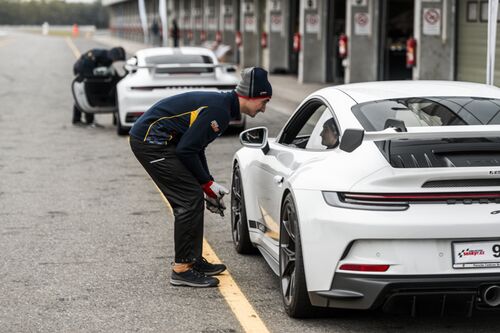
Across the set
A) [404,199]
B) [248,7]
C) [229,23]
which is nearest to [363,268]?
[404,199]

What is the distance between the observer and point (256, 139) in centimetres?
687

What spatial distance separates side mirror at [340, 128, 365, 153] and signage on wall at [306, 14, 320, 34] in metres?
24.3

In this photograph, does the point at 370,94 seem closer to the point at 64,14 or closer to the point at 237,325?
the point at 237,325

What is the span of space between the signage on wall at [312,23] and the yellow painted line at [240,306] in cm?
2263

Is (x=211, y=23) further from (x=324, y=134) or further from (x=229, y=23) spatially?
(x=324, y=134)

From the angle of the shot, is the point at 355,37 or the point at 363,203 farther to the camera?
the point at 355,37

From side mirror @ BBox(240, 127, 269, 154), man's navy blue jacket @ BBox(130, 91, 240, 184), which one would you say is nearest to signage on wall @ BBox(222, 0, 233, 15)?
side mirror @ BBox(240, 127, 269, 154)

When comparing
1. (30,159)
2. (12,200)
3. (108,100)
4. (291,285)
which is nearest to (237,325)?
(291,285)

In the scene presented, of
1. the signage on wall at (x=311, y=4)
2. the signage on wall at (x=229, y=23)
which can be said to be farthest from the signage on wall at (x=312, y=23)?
the signage on wall at (x=229, y=23)

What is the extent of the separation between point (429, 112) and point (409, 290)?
3.92ft

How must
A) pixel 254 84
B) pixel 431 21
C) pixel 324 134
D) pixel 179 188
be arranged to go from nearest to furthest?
pixel 324 134, pixel 254 84, pixel 179 188, pixel 431 21

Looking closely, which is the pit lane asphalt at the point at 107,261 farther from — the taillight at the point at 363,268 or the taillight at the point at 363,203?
the taillight at the point at 363,203

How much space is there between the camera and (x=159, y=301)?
6.32 metres

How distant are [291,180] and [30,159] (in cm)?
856
